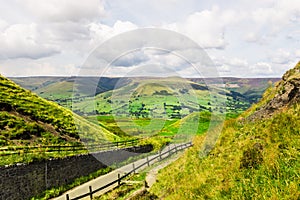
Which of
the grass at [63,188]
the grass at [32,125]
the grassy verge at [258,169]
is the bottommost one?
the grass at [63,188]

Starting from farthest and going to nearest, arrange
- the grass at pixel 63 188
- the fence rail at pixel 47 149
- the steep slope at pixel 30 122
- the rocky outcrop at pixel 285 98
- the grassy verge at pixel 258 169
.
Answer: the steep slope at pixel 30 122 < the fence rail at pixel 47 149 < the grass at pixel 63 188 < the rocky outcrop at pixel 285 98 < the grassy verge at pixel 258 169

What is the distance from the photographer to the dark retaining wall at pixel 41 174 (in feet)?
68.1

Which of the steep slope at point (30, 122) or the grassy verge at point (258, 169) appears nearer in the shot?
the grassy verge at point (258, 169)

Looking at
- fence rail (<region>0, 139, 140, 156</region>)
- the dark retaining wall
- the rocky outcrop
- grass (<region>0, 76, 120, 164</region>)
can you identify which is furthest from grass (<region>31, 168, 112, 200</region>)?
the rocky outcrop

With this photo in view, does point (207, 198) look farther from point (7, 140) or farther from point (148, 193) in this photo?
point (7, 140)

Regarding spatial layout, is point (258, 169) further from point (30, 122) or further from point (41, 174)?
point (30, 122)

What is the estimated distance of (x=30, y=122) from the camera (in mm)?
36719

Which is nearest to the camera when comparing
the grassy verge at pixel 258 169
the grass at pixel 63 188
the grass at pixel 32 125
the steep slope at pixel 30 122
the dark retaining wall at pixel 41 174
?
the grassy verge at pixel 258 169

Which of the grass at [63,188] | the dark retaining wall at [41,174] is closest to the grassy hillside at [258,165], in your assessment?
the dark retaining wall at [41,174]

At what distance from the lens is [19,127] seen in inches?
1303

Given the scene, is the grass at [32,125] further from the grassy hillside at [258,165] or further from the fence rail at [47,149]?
the grassy hillside at [258,165]

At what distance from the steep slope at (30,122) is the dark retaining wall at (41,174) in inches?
232

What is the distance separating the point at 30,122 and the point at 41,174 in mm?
14325

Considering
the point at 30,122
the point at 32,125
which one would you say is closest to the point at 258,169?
the point at 32,125
